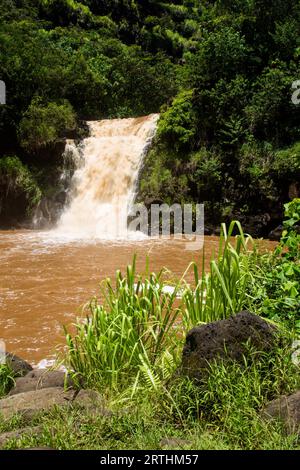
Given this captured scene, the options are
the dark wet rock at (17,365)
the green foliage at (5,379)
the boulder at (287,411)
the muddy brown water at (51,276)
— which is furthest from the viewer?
the muddy brown water at (51,276)

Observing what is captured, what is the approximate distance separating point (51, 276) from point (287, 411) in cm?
636

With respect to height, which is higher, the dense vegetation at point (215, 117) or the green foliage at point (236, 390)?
the dense vegetation at point (215, 117)

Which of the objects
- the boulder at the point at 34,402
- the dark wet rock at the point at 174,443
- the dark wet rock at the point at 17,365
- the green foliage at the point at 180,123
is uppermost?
the green foliage at the point at 180,123

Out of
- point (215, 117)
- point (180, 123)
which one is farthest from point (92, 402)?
point (180, 123)

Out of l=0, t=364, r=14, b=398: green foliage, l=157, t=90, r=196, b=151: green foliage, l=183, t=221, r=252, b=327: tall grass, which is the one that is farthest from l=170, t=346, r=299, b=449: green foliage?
l=157, t=90, r=196, b=151: green foliage

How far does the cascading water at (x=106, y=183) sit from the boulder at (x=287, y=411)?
11.5 meters

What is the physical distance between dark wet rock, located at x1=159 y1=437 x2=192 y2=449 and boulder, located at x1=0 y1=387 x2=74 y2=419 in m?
0.82

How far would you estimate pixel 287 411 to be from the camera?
8.05ft

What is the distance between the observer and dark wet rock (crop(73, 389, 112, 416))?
8.87 ft

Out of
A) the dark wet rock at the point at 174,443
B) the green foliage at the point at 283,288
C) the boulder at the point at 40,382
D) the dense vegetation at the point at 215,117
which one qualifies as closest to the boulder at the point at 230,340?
the green foliage at the point at 283,288

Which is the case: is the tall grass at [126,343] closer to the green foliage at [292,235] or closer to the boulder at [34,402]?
the boulder at [34,402]

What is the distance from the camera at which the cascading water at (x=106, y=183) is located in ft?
48.4

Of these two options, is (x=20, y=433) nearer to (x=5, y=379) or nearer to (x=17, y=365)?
(x=5, y=379)

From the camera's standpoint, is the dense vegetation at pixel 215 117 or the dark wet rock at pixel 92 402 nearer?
the dark wet rock at pixel 92 402
